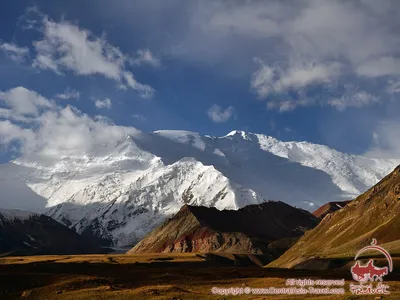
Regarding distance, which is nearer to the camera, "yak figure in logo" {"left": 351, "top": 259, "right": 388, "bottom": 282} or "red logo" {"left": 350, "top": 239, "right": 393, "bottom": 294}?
"red logo" {"left": 350, "top": 239, "right": 393, "bottom": 294}

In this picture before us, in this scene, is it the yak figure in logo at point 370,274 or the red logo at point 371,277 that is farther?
the yak figure in logo at point 370,274

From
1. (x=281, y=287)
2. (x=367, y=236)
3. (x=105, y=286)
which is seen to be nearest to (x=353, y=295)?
(x=281, y=287)

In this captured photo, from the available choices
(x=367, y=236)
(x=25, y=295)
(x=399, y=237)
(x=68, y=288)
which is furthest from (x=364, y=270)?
(x=367, y=236)

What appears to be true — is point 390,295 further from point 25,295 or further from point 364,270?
point 25,295

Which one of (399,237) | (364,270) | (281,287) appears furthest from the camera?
(399,237)

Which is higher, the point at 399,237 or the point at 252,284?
the point at 399,237

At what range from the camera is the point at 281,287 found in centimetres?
7306

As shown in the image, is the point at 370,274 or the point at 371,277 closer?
the point at 371,277

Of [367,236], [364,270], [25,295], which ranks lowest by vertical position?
[25,295]

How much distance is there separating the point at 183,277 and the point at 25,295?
30522 millimetres

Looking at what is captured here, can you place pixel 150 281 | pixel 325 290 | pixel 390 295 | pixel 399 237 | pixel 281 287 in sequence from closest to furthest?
pixel 390 295
pixel 325 290
pixel 281 287
pixel 150 281
pixel 399 237

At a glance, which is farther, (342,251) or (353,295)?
(342,251)

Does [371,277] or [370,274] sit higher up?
[370,274]

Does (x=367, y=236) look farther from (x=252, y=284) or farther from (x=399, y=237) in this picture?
(x=252, y=284)
